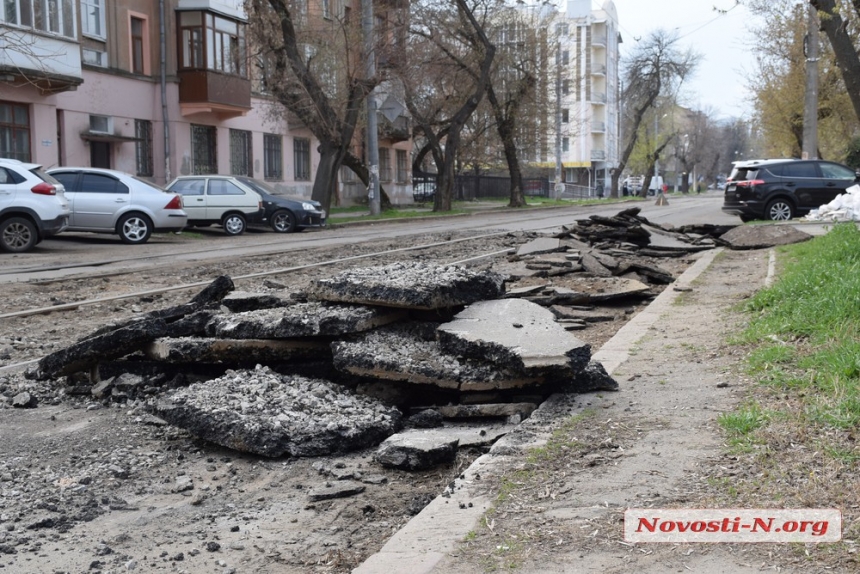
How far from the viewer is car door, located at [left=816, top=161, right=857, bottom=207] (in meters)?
23.3

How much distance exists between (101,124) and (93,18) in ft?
10.7

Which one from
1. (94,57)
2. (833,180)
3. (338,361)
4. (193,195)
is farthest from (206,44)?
(338,361)

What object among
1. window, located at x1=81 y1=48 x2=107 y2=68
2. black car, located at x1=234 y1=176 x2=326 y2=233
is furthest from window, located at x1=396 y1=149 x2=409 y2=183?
black car, located at x1=234 y1=176 x2=326 y2=233

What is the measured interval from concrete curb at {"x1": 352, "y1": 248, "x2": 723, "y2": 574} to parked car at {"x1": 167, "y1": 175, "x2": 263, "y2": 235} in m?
20.1

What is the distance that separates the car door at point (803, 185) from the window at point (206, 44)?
60.1ft

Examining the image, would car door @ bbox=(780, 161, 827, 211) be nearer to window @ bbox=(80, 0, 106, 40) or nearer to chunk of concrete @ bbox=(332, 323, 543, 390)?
chunk of concrete @ bbox=(332, 323, 543, 390)

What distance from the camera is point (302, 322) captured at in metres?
5.90

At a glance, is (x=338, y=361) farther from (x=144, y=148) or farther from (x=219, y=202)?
(x=144, y=148)

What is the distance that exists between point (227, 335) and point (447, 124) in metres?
37.0

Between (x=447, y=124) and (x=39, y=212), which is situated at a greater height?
(x=447, y=124)

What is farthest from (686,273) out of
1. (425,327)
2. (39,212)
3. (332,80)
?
(332,80)

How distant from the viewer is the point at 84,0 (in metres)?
28.2

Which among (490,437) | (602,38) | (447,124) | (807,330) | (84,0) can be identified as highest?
(602,38)

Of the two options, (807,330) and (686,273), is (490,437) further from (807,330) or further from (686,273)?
(686,273)
